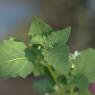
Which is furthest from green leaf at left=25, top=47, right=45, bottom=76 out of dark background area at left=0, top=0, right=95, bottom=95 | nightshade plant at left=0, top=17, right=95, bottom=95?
dark background area at left=0, top=0, right=95, bottom=95

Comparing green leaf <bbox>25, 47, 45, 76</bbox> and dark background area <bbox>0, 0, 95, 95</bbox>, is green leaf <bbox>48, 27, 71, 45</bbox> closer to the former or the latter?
green leaf <bbox>25, 47, 45, 76</bbox>

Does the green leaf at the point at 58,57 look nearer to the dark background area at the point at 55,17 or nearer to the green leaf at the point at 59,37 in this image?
the green leaf at the point at 59,37

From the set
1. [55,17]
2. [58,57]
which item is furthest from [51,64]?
[55,17]

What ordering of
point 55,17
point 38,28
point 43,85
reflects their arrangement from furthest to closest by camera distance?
point 55,17, point 38,28, point 43,85

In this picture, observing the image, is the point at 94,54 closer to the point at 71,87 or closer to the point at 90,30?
the point at 71,87

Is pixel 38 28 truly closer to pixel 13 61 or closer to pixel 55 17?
pixel 13 61

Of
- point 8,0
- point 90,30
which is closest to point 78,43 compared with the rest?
point 90,30

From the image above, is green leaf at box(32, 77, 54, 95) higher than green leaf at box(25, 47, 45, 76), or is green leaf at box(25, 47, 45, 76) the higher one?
green leaf at box(25, 47, 45, 76)
